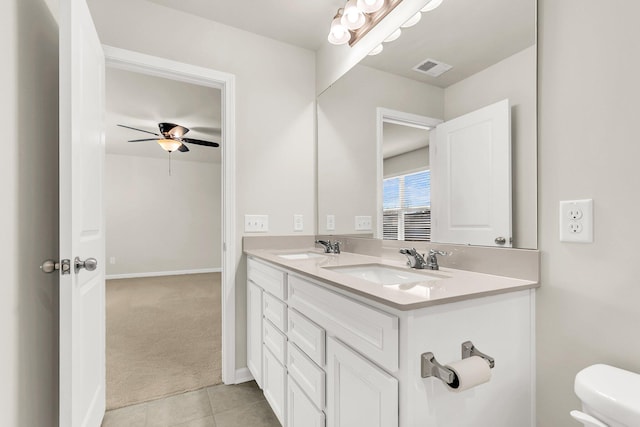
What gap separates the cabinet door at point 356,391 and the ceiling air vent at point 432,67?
120cm

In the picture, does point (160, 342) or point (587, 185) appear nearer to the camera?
point (587, 185)

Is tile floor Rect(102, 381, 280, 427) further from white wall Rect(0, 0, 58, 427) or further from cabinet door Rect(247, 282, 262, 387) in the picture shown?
white wall Rect(0, 0, 58, 427)

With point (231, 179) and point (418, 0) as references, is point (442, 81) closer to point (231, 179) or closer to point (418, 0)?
point (418, 0)

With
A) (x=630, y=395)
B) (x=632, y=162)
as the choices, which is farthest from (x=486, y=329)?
(x=632, y=162)

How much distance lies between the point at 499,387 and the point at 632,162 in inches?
28.3

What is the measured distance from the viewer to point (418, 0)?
1460 millimetres

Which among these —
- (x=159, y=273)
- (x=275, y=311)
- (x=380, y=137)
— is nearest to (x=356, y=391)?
(x=275, y=311)

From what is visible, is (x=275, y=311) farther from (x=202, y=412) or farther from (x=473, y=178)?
(x=473, y=178)

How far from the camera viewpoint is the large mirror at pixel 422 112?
1.06 meters

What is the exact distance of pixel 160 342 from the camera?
2.70 metres

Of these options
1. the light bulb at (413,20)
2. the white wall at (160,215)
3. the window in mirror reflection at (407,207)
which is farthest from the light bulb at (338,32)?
the white wall at (160,215)

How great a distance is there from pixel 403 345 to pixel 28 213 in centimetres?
136

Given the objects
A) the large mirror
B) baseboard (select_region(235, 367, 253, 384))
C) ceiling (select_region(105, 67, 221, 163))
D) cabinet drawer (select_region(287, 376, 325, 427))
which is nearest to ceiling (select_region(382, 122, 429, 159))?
the large mirror

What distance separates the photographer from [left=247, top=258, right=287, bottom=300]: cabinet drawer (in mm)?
1464
